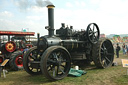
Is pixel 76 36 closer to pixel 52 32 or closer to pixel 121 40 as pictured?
pixel 52 32

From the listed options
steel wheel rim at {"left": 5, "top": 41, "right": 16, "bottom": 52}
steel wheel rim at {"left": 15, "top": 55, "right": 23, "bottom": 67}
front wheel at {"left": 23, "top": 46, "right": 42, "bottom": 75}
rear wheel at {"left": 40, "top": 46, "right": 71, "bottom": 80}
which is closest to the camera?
rear wheel at {"left": 40, "top": 46, "right": 71, "bottom": 80}

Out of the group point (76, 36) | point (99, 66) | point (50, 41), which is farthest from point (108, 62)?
point (50, 41)

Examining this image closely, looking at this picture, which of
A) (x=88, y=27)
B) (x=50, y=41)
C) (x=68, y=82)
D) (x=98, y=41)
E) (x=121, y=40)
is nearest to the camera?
(x=68, y=82)

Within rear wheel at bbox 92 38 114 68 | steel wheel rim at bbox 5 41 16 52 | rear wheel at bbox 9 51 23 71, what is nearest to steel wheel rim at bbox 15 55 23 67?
→ rear wheel at bbox 9 51 23 71

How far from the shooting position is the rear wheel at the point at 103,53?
6.87 meters

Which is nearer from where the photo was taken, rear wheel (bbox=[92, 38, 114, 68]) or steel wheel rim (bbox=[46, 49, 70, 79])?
steel wheel rim (bbox=[46, 49, 70, 79])

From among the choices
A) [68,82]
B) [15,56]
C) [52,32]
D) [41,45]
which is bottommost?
[68,82]

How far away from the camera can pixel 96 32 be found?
7375 mm

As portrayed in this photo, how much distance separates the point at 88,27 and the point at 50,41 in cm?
209

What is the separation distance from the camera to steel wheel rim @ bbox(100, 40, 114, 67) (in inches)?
293

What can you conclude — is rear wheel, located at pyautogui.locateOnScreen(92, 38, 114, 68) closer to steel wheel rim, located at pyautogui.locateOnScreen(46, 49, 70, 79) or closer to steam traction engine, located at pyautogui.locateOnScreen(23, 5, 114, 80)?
steam traction engine, located at pyautogui.locateOnScreen(23, 5, 114, 80)

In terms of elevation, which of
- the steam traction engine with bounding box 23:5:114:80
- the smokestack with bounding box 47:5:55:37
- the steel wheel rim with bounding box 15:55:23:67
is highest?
the smokestack with bounding box 47:5:55:37

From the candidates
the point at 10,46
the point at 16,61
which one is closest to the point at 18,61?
the point at 16,61

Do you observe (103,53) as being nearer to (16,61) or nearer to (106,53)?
(106,53)
